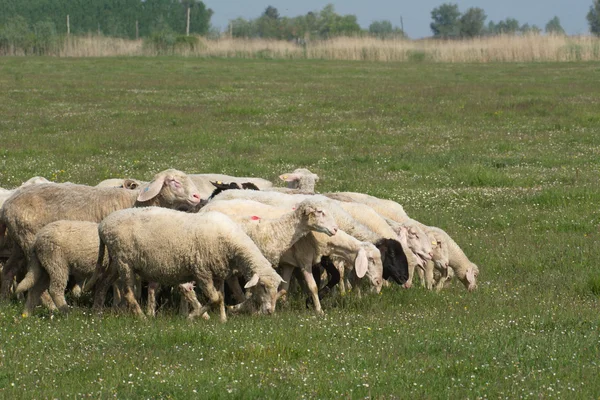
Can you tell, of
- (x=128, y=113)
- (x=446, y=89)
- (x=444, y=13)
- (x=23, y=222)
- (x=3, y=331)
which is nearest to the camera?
(x=3, y=331)

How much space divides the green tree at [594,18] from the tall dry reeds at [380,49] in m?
50.2

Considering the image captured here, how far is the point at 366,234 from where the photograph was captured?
1013 cm

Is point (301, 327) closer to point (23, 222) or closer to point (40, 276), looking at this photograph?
point (40, 276)

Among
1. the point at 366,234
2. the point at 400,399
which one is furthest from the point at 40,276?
the point at 400,399

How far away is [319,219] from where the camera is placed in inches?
354

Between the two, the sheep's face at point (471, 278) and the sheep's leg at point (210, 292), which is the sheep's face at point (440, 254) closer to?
the sheep's face at point (471, 278)

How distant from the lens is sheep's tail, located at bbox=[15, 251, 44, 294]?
8977 millimetres

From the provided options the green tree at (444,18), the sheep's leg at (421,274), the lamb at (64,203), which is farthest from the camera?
the green tree at (444,18)

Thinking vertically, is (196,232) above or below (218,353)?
above

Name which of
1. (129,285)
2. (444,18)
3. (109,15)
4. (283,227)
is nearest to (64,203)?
(129,285)

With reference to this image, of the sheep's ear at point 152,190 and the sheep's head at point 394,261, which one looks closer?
the sheep's head at point 394,261

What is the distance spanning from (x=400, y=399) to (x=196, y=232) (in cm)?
314

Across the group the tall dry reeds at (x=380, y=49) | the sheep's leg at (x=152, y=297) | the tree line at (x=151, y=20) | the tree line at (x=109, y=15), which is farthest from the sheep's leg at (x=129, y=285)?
the tree line at (x=109, y=15)

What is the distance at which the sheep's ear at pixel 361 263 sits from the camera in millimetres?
8992
